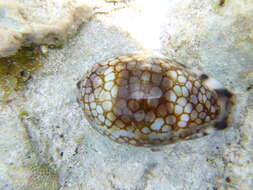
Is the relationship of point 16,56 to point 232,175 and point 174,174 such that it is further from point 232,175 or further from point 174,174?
point 232,175

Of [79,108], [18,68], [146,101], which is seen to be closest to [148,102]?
[146,101]

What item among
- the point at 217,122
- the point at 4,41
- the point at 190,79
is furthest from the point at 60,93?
the point at 217,122

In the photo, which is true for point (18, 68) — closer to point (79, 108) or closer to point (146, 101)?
point (79, 108)

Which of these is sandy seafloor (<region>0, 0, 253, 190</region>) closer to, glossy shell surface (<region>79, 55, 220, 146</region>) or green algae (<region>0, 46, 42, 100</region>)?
green algae (<region>0, 46, 42, 100</region>)

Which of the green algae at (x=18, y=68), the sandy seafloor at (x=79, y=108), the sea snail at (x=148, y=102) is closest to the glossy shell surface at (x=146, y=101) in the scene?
the sea snail at (x=148, y=102)

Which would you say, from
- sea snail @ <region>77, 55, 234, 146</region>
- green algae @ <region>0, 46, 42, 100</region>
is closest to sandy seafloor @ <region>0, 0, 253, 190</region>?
green algae @ <region>0, 46, 42, 100</region>

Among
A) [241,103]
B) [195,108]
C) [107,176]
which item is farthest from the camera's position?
[107,176]

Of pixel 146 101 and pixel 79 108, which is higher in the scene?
pixel 146 101
